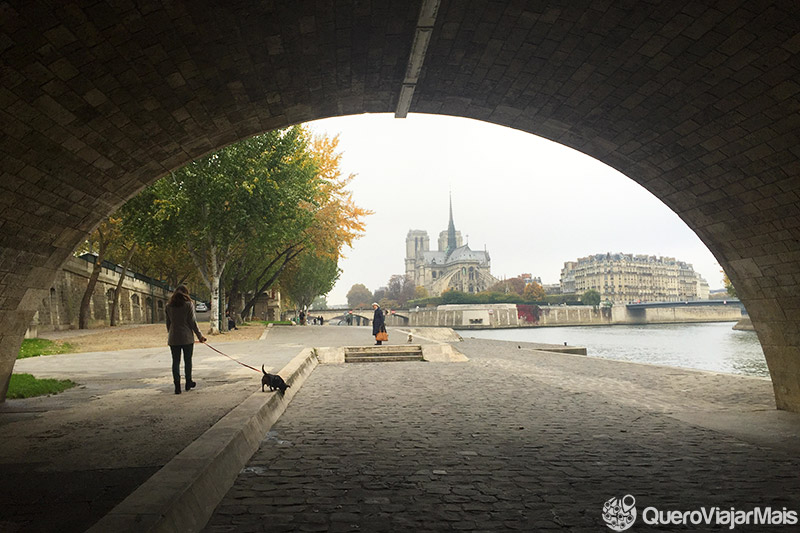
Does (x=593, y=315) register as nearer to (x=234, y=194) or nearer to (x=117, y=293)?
(x=117, y=293)

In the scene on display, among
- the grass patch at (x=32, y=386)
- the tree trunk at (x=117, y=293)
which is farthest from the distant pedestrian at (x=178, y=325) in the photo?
the tree trunk at (x=117, y=293)

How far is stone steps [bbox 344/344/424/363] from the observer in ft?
56.0

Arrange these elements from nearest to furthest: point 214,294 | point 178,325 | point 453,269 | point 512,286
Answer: point 178,325, point 214,294, point 512,286, point 453,269

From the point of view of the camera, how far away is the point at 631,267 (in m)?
156

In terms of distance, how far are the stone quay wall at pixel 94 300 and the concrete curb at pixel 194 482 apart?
17.6m

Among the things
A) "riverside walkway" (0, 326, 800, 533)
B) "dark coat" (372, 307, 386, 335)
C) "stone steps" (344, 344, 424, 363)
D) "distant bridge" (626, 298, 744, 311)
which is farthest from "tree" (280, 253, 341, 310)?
"distant bridge" (626, 298, 744, 311)

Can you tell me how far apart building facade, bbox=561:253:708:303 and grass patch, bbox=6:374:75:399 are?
152 meters

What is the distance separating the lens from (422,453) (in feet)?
17.9

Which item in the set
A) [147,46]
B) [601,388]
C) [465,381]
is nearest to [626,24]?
[147,46]

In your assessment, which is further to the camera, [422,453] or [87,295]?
[87,295]

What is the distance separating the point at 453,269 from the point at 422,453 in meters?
153

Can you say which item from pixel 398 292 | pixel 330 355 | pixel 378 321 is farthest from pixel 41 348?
pixel 398 292

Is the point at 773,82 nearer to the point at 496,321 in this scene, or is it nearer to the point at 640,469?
the point at 640,469

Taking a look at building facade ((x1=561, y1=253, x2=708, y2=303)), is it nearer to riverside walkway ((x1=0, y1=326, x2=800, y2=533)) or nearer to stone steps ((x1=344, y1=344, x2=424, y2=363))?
stone steps ((x1=344, y1=344, x2=424, y2=363))
